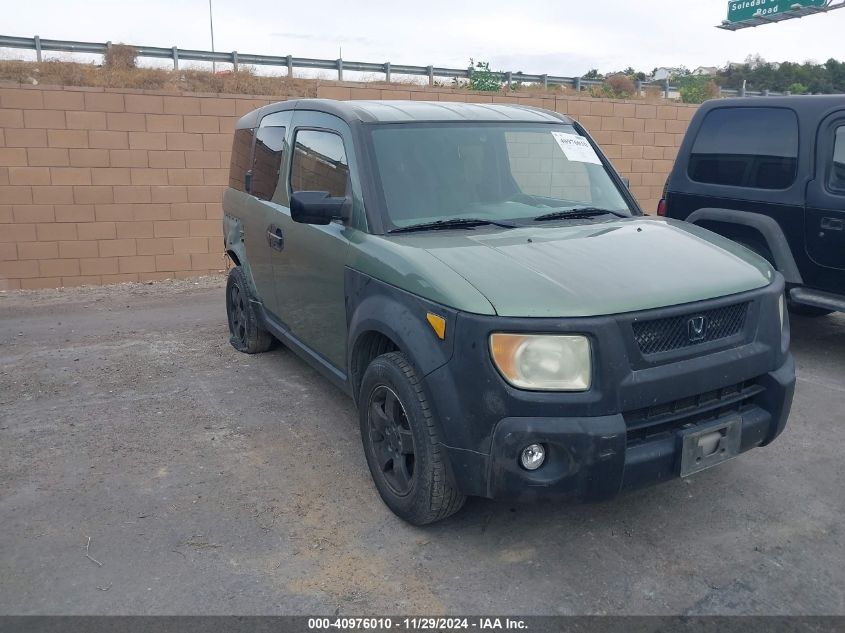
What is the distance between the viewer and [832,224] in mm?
5426

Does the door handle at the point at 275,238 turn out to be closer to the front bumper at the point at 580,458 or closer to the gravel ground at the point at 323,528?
the gravel ground at the point at 323,528

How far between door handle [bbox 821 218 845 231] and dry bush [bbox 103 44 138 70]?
37.0ft

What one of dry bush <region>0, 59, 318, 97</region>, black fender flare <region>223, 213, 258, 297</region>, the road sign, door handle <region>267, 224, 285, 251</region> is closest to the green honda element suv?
door handle <region>267, 224, 285, 251</region>

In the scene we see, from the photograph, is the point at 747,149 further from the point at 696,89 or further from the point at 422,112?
the point at 696,89

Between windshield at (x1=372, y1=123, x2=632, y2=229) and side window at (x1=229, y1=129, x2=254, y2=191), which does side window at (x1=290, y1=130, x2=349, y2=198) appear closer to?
windshield at (x1=372, y1=123, x2=632, y2=229)

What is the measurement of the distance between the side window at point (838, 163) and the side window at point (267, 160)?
160 inches

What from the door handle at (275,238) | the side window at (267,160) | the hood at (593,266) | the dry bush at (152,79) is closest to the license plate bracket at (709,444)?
the hood at (593,266)

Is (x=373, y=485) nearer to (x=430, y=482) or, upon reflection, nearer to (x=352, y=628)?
(x=430, y=482)

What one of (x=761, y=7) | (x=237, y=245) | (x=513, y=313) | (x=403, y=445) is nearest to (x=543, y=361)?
(x=513, y=313)

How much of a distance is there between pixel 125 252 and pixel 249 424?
5674 millimetres

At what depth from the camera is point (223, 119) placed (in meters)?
9.60

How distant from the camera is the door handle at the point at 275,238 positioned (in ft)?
15.5

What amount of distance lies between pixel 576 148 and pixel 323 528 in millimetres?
2658

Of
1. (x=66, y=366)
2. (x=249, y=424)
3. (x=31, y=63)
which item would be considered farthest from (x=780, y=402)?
(x=31, y=63)
